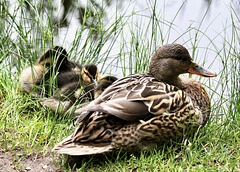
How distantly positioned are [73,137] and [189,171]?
83cm

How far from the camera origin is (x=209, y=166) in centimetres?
276

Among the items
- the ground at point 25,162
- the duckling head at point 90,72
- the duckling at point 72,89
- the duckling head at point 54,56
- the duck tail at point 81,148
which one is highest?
the duckling head at point 54,56

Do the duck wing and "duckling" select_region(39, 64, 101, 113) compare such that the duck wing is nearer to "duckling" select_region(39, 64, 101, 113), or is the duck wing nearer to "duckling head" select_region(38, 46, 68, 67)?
"duckling" select_region(39, 64, 101, 113)

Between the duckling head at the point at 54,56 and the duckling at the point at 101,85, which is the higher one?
the duckling head at the point at 54,56

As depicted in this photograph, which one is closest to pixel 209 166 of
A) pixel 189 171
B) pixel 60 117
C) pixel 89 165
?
pixel 189 171

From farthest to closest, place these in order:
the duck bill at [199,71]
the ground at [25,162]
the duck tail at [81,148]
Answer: the duck bill at [199,71]
the ground at [25,162]
the duck tail at [81,148]

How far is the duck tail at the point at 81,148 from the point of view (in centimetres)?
274

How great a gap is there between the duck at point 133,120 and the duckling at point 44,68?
0.97 metres

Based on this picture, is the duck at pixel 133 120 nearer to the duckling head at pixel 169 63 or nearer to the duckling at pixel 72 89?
the duckling head at pixel 169 63

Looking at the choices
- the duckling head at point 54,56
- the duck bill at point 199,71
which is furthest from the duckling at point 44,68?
the duck bill at point 199,71

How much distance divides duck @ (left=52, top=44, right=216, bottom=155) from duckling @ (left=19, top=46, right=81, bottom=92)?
972mm

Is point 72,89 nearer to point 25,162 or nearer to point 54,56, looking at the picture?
point 54,56

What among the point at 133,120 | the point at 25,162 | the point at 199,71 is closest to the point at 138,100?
the point at 133,120

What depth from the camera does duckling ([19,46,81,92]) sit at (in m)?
3.76
